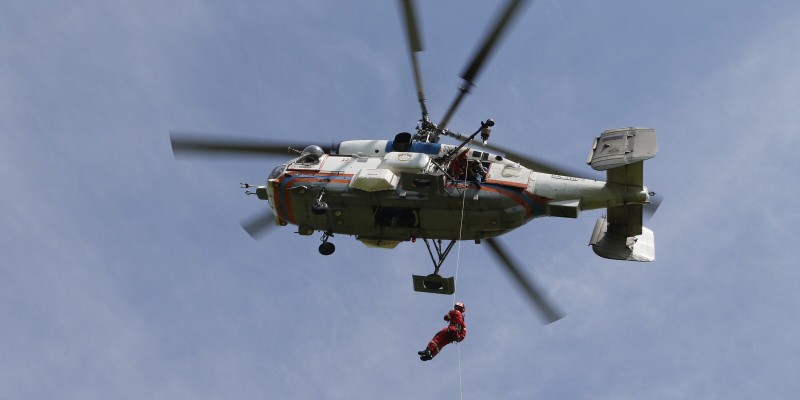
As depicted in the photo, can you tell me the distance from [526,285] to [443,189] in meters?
3.17

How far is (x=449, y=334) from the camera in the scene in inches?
963

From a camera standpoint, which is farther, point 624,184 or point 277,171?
point 277,171

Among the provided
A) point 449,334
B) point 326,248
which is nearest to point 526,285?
point 449,334

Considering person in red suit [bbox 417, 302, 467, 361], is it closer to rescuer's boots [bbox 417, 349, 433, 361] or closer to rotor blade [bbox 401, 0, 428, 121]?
rescuer's boots [bbox 417, 349, 433, 361]

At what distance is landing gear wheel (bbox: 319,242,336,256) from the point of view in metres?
25.7

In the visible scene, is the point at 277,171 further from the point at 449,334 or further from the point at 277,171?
the point at 449,334

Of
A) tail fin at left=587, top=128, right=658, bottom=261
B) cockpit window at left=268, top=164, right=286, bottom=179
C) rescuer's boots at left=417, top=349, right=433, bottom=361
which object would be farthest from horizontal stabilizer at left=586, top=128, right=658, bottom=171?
cockpit window at left=268, top=164, right=286, bottom=179

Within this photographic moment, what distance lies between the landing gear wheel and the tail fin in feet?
19.7

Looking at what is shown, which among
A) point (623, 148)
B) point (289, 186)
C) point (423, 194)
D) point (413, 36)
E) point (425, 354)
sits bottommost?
point (425, 354)

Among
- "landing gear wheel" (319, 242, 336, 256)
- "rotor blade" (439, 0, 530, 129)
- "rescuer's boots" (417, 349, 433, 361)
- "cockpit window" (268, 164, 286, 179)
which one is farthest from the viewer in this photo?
"cockpit window" (268, 164, 286, 179)

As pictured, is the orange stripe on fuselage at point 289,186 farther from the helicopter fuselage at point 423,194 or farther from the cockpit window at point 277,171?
the cockpit window at point 277,171

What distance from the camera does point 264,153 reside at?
2644 cm

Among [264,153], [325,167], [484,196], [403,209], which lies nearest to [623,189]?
[484,196]

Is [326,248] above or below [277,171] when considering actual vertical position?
below
